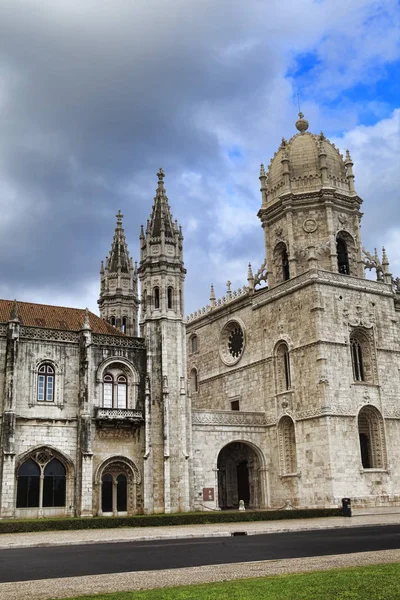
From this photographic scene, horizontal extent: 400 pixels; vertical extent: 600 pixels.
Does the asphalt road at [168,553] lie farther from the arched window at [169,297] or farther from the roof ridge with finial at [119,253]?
the roof ridge with finial at [119,253]

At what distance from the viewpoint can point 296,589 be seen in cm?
1136

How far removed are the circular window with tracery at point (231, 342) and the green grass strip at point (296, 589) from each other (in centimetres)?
4019

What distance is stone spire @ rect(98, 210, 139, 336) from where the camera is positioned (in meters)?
53.6

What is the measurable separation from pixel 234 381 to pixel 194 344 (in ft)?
26.2

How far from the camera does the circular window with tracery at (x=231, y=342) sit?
53594mm

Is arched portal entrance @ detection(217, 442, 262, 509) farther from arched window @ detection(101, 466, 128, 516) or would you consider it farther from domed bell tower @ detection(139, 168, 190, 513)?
arched window @ detection(101, 466, 128, 516)

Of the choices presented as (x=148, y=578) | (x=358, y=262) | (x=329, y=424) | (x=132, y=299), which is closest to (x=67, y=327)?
(x=132, y=299)

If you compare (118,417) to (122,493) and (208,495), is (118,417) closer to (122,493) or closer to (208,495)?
(122,493)

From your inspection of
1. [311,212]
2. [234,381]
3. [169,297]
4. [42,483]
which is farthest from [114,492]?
[311,212]

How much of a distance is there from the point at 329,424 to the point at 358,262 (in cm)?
1349

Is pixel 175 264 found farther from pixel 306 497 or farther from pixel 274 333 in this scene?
pixel 306 497

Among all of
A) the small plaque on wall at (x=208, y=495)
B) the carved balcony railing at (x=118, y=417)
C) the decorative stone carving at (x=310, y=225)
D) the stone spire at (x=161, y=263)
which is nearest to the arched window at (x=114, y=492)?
the carved balcony railing at (x=118, y=417)

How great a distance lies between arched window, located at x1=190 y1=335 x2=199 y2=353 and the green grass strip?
46.0 m

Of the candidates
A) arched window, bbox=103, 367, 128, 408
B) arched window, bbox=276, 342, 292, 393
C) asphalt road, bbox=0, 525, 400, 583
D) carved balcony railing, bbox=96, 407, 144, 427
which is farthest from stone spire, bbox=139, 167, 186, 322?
asphalt road, bbox=0, 525, 400, 583
